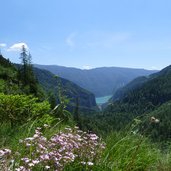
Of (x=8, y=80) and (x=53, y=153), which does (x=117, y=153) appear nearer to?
(x=53, y=153)

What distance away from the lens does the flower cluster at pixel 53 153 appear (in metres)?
4.30

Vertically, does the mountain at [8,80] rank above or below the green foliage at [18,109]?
below

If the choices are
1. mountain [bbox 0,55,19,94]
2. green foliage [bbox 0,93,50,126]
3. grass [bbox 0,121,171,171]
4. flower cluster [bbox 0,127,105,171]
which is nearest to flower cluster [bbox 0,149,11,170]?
flower cluster [bbox 0,127,105,171]

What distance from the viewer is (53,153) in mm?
4480

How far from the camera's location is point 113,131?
7.86 meters

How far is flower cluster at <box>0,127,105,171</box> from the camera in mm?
4305

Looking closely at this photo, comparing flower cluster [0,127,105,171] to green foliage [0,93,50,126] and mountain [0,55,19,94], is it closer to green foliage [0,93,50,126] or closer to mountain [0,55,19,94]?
green foliage [0,93,50,126]

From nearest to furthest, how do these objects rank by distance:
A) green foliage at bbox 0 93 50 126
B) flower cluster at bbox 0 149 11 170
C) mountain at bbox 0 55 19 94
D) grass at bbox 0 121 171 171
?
flower cluster at bbox 0 149 11 170
grass at bbox 0 121 171 171
green foliage at bbox 0 93 50 126
mountain at bbox 0 55 19 94

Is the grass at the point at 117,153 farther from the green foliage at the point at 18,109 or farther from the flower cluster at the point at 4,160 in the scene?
the flower cluster at the point at 4,160

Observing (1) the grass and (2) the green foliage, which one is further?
(2) the green foliage

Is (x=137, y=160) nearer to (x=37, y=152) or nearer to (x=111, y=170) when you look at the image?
(x=111, y=170)

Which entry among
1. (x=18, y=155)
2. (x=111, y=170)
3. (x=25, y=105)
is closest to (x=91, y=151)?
(x=111, y=170)

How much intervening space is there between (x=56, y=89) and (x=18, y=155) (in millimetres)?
1736

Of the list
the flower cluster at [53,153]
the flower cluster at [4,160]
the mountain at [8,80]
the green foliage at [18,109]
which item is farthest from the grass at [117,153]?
the mountain at [8,80]
